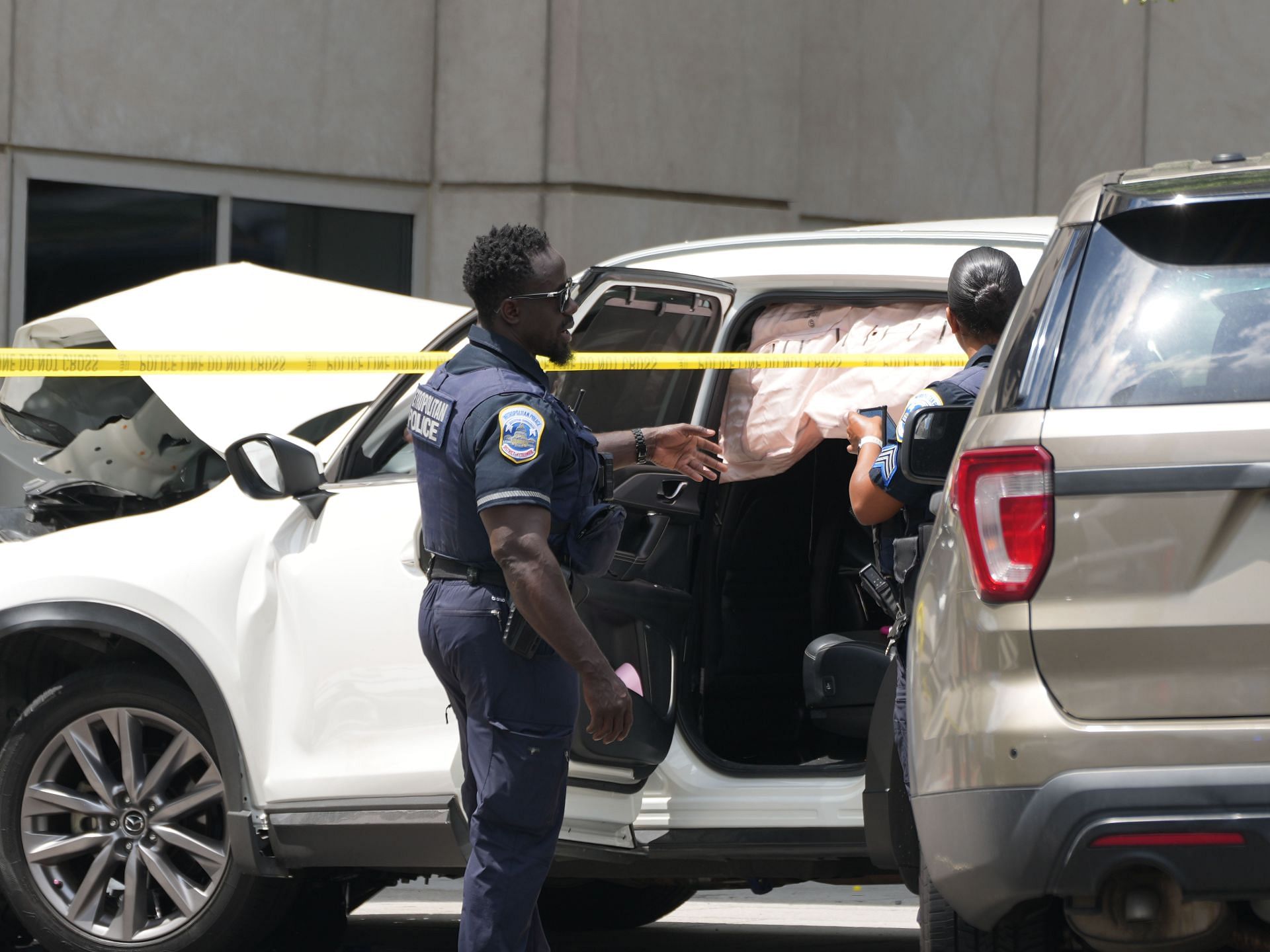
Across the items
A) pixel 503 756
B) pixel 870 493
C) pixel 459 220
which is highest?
pixel 459 220

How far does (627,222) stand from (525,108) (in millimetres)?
900

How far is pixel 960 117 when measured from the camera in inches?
516

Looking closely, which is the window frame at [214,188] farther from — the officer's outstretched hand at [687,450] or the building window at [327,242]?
the officer's outstretched hand at [687,450]

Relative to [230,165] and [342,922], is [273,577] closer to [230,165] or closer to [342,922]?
[342,922]

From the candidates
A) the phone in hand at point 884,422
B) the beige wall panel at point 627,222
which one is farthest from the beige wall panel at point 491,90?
the phone in hand at point 884,422

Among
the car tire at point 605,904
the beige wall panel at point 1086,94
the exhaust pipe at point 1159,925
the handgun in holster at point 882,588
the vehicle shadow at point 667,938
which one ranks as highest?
the beige wall panel at point 1086,94

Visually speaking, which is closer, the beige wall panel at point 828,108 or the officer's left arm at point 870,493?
the officer's left arm at point 870,493

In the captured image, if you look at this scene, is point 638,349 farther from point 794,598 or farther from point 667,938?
point 667,938

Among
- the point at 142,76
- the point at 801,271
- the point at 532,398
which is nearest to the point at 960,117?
the point at 142,76

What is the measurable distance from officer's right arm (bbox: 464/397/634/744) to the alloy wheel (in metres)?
1.51

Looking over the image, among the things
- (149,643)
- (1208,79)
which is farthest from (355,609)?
(1208,79)

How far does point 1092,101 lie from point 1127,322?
11210 millimetres

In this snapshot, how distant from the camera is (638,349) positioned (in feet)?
16.7

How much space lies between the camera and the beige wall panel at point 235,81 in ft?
32.9
